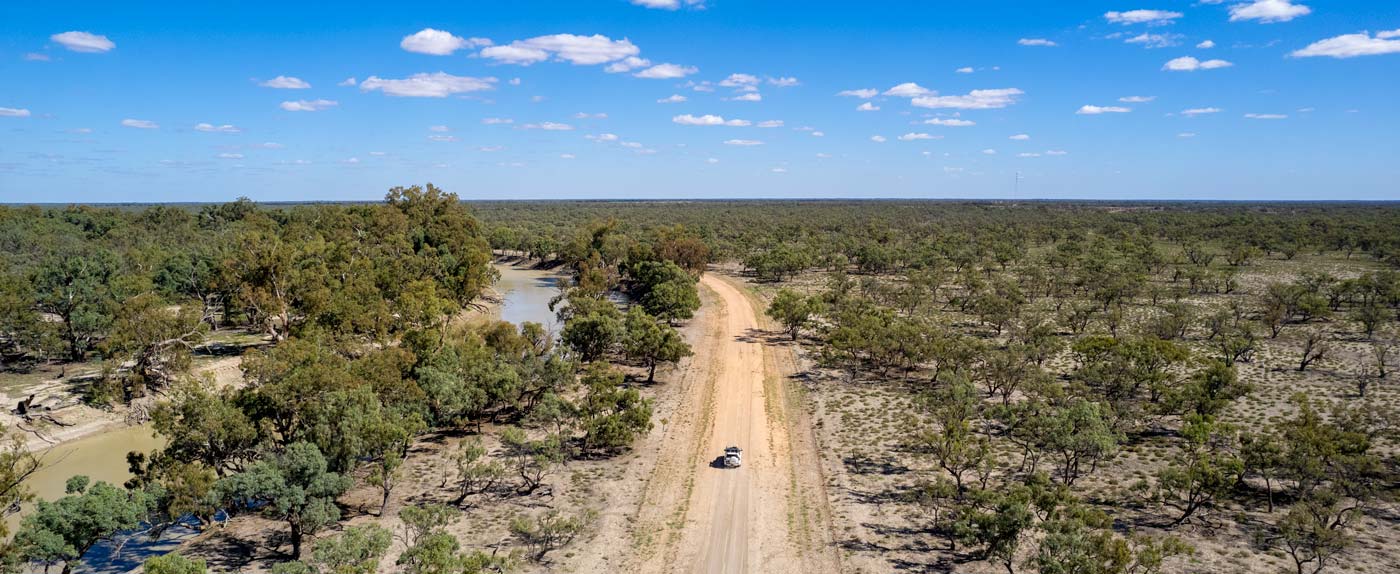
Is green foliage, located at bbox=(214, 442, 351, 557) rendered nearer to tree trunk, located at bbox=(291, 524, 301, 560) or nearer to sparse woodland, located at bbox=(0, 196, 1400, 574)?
tree trunk, located at bbox=(291, 524, 301, 560)

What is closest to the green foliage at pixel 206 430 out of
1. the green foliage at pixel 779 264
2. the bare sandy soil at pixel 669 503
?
the bare sandy soil at pixel 669 503

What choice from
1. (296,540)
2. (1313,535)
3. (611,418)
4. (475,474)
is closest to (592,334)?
(611,418)

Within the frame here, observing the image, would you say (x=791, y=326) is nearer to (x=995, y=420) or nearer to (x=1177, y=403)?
(x=995, y=420)

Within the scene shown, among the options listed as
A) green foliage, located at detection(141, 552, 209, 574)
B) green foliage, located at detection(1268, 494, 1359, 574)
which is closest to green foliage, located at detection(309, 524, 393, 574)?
green foliage, located at detection(141, 552, 209, 574)

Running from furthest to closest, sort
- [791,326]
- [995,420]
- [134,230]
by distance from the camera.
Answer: [134,230] → [791,326] → [995,420]

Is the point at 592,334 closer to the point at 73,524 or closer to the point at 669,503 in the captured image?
the point at 669,503

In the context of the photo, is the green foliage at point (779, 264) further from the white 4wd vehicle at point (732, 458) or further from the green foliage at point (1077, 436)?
the green foliage at point (1077, 436)

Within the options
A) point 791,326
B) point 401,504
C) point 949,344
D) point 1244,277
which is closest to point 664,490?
point 401,504
